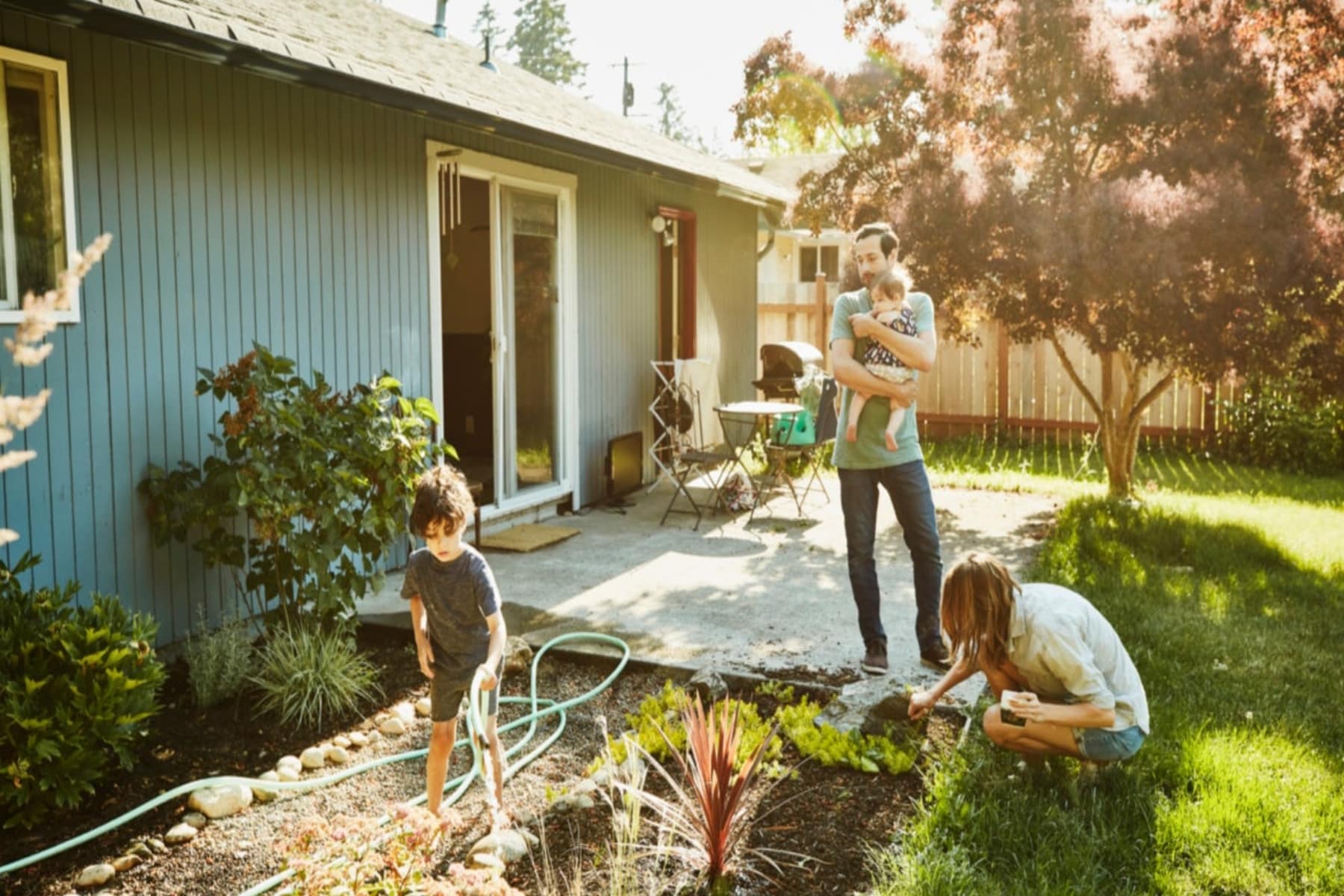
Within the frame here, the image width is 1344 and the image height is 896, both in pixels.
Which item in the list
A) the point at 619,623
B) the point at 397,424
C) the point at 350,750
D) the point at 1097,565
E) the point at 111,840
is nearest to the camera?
the point at 111,840

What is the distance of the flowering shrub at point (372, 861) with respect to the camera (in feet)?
7.84

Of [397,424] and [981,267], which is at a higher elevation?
[981,267]

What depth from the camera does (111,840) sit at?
3.29m

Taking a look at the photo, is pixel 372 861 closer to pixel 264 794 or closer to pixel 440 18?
pixel 264 794

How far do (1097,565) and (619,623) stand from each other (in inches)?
114

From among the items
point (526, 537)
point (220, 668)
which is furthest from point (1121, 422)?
point (220, 668)

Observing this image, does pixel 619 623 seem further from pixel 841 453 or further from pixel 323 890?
pixel 323 890

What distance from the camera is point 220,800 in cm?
348

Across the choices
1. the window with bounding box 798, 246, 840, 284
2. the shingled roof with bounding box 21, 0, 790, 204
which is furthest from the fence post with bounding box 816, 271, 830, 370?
the window with bounding box 798, 246, 840, 284

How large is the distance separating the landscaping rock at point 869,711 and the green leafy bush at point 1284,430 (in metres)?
8.12

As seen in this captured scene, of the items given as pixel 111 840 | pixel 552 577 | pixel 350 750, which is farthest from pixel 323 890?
pixel 552 577

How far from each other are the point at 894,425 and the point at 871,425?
10 cm

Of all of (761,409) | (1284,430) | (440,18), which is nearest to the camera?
(761,409)

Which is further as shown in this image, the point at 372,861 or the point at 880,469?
the point at 880,469
